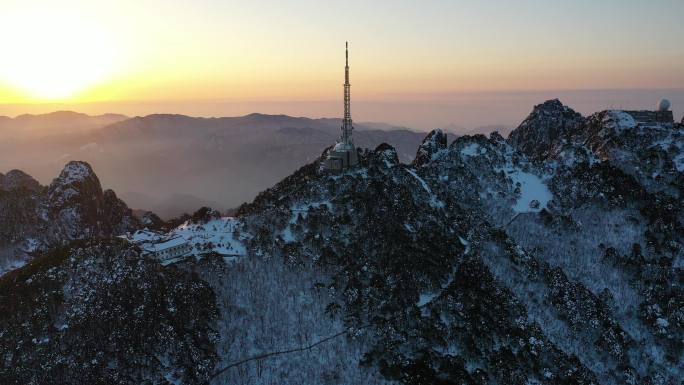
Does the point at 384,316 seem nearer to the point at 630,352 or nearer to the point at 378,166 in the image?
the point at 378,166

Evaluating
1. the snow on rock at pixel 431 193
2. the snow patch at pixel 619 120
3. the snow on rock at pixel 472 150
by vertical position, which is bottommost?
the snow on rock at pixel 431 193

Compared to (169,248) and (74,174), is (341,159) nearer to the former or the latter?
(169,248)

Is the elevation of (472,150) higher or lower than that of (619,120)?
lower

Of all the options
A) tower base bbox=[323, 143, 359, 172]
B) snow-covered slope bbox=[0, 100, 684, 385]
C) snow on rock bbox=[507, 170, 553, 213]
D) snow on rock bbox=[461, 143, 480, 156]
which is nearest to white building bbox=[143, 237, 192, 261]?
snow-covered slope bbox=[0, 100, 684, 385]

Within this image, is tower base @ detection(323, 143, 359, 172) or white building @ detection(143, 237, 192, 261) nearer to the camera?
white building @ detection(143, 237, 192, 261)

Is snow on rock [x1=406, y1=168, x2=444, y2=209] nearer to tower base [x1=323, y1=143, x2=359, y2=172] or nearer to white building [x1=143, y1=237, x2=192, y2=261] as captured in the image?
tower base [x1=323, y1=143, x2=359, y2=172]

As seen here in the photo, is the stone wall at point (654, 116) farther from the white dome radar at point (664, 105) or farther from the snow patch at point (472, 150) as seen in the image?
the snow patch at point (472, 150)

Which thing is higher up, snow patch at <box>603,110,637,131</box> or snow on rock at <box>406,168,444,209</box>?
snow patch at <box>603,110,637,131</box>

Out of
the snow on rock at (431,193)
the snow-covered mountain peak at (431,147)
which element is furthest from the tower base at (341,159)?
the snow-covered mountain peak at (431,147)

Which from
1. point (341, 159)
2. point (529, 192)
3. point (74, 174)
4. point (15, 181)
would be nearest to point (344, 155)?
point (341, 159)

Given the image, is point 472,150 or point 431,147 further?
point 431,147

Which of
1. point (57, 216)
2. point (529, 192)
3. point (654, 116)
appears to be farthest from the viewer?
point (654, 116)

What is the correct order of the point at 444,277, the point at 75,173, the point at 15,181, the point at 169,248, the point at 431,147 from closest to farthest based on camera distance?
1. the point at 169,248
2. the point at 444,277
3. the point at 431,147
4. the point at 75,173
5. the point at 15,181
